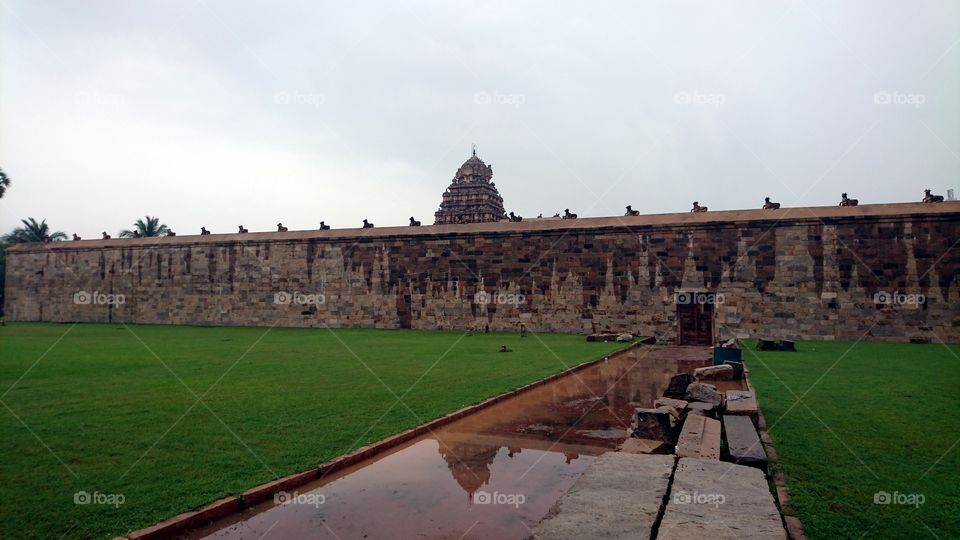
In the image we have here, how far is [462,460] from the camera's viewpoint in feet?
18.4

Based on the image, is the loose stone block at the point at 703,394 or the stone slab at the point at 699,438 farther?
the loose stone block at the point at 703,394

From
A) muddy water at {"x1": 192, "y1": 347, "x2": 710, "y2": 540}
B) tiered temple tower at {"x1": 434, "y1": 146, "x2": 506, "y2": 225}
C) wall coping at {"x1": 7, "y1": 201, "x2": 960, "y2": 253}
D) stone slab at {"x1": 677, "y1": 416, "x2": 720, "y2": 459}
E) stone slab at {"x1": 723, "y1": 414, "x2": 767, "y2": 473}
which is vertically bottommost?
muddy water at {"x1": 192, "y1": 347, "x2": 710, "y2": 540}

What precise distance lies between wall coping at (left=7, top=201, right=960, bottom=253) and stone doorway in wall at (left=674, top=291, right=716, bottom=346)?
2.52 meters

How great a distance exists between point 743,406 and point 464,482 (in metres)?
3.91

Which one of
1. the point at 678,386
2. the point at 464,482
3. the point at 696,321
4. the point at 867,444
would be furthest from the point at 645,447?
the point at 696,321

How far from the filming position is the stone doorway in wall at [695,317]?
19938 mm

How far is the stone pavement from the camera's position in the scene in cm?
345

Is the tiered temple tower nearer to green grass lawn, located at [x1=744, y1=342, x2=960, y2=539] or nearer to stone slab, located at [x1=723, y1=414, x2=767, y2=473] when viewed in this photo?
green grass lawn, located at [x1=744, y1=342, x2=960, y2=539]

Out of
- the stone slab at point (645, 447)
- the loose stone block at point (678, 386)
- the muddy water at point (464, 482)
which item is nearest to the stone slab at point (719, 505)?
the stone slab at point (645, 447)

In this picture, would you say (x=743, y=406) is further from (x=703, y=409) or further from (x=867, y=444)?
(x=867, y=444)

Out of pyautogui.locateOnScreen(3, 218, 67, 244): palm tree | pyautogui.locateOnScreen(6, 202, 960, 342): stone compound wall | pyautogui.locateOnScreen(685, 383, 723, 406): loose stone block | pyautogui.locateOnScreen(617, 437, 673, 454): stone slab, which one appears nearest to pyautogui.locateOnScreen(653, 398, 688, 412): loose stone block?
pyautogui.locateOnScreen(685, 383, 723, 406): loose stone block

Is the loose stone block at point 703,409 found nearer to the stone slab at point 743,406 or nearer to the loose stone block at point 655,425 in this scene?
the stone slab at point 743,406

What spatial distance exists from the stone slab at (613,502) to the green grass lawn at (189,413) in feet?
8.05

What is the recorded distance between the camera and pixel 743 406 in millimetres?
6984
